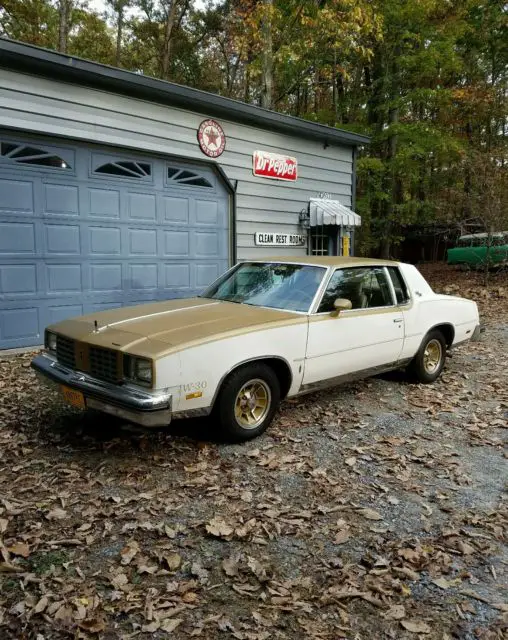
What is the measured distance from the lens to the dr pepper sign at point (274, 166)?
9992 mm

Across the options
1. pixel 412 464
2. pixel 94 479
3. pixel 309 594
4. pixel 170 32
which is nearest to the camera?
pixel 309 594

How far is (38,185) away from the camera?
23.6ft

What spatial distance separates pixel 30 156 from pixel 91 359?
461 centimetres

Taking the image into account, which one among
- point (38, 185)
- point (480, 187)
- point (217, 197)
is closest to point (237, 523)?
point (38, 185)

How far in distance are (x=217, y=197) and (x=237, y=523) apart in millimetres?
7380

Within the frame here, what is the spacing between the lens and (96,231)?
7938 millimetres

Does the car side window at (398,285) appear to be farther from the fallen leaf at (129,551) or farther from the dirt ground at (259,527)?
the fallen leaf at (129,551)

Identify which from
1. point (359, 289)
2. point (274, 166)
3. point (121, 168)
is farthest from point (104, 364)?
point (274, 166)

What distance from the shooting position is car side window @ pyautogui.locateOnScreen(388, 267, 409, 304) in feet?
18.9

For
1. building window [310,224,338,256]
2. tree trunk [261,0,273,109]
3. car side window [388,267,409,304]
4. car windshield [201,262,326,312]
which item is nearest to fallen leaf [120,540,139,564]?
car windshield [201,262,326,312]

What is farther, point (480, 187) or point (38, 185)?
point (480, 187)

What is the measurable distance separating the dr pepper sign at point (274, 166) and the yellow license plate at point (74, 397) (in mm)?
7111

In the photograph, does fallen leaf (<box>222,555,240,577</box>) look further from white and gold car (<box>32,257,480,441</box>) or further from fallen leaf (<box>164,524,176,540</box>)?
white and gold car (<box>32,257,480,441</box>)

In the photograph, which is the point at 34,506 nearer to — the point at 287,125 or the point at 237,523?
the point at 237,523
